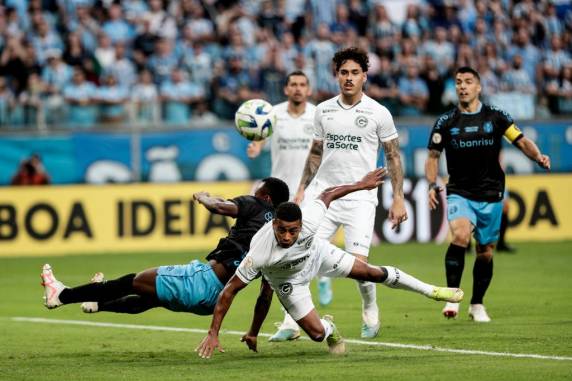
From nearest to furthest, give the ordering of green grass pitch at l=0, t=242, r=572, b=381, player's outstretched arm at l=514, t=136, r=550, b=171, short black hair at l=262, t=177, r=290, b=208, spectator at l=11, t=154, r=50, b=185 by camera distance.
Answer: green grass pitch at l=0, t=242, r=572, b=381, short black hair at l=262, t=177, r=290, b=208, player's outstretched arm at l=514, t=136, r=550, b=171, spectator at l=11, t=154, r=50, b=185

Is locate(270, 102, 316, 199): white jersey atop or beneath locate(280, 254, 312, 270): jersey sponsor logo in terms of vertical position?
atop

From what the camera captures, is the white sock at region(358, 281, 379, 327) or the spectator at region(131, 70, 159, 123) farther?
the spectator at region(131, 70, 159, 123)

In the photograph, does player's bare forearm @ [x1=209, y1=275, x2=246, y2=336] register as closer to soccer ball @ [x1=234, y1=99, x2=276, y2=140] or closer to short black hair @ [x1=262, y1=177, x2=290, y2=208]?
short black hair @ [x1=262, y1=177, x2=290, y2=208]

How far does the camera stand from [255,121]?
12.7m

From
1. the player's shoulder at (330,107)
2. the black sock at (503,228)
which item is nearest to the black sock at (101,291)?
the player's shoulder at (330,107)

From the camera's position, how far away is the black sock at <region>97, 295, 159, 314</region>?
35.1 ft

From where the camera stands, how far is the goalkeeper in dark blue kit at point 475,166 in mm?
12820

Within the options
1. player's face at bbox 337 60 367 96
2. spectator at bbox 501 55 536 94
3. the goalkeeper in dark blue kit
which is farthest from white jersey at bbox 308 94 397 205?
spectator at bbox 501 55 536 94

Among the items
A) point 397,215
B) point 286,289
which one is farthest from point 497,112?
point 286,289

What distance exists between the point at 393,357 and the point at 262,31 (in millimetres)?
16545

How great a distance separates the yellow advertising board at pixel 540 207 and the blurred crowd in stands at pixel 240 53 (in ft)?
5.37

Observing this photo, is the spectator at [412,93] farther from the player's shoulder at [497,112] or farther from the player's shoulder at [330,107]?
the player's shoulder at [330,107]

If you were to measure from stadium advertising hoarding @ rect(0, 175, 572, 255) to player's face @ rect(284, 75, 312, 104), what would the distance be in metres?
8.67

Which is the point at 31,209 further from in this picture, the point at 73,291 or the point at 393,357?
the point at 393,357
